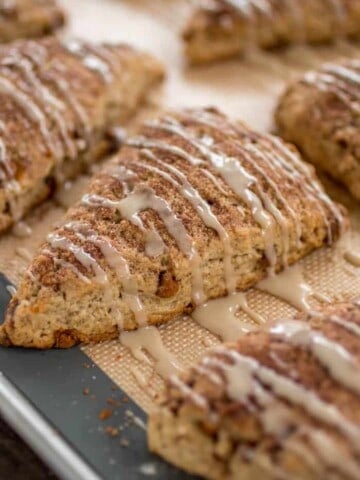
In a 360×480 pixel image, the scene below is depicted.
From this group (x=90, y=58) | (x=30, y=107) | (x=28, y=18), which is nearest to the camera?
(x=30, y=107)

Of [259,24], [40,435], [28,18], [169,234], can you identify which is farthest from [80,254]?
[259,24]

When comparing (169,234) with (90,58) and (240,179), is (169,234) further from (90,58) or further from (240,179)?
(90,58)

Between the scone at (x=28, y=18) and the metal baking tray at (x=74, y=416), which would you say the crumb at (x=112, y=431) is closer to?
the metal baking tray at (x=74, y=416)

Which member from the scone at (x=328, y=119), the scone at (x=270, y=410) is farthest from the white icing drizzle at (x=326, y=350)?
the scone at (x=328, y=119)

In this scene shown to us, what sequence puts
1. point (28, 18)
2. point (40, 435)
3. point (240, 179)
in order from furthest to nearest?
point (28, 18), point (240, 179), point (40, 435)

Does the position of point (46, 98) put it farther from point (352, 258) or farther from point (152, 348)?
point (352, 258)

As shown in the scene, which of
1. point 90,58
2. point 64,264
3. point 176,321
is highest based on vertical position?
point 90,58

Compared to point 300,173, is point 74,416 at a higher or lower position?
lower

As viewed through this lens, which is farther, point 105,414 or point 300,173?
point 300,173
